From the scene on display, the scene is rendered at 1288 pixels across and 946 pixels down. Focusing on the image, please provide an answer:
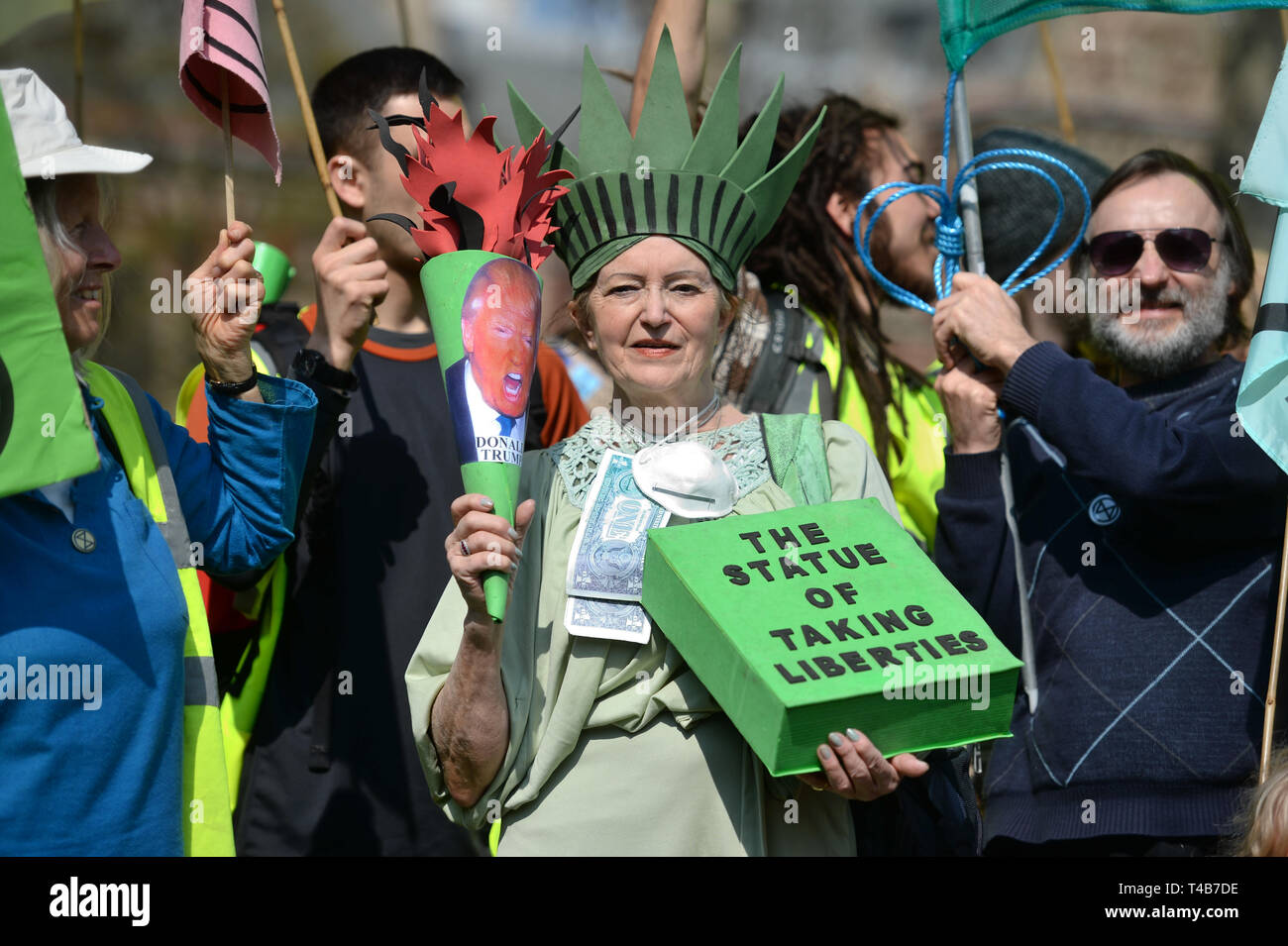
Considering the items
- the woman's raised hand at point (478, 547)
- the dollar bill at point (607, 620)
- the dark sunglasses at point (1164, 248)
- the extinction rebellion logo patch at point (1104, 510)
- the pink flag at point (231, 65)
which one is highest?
the pink flag at point (231, 65)

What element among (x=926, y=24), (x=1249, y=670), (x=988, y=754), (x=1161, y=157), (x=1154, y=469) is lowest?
(x=988, y=754)

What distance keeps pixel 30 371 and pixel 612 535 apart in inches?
42.8

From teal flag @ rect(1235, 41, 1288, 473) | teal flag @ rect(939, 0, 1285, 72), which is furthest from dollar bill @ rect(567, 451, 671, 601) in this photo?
teal flag @ rect(939, 0, 1285, 72)

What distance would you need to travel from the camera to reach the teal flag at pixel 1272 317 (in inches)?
125

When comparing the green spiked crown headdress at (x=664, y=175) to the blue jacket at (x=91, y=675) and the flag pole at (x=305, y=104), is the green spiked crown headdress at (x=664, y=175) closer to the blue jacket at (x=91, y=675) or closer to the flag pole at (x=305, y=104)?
the flag pole at (x=305, y=104)

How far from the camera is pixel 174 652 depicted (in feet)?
9.12

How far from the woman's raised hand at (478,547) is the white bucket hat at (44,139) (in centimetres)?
86

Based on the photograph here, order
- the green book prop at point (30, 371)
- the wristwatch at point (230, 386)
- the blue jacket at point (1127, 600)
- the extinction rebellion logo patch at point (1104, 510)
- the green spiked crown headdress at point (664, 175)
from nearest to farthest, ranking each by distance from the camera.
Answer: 1. the green book prop at point (30, 371)
2. the wristwatch at point (230, 386)
3. the green spiked crown headdress at point (664, 175)
4. the blue jacket at point (1127, 600)
5. the extinction rebellion logo patch at point (1104, 510)

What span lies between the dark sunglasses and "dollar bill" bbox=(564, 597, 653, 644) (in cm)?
170

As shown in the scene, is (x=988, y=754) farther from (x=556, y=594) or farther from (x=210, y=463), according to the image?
(x=210, y=463)

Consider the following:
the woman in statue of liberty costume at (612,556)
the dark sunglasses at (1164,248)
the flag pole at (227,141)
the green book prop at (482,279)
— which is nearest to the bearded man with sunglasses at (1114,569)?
the dark sunglasses at (1164,248)

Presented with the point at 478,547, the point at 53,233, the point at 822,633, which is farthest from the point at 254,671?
the point at 822,633

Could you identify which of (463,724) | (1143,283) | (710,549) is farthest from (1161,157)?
(463,724)

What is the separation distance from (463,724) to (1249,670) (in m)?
1.73
